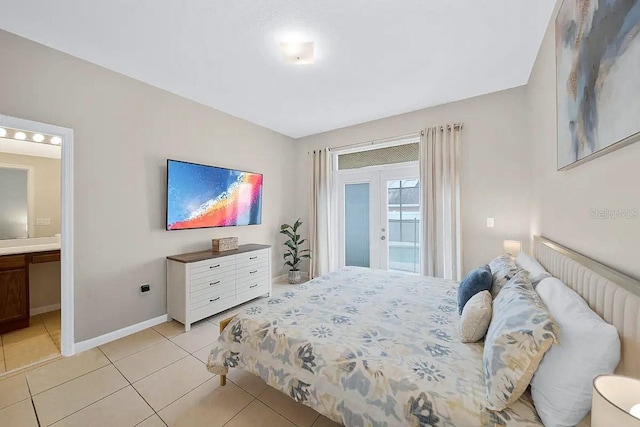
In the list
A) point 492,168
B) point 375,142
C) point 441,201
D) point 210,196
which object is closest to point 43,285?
point 210,196

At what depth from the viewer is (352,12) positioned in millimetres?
1834

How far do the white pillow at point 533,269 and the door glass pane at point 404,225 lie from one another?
1720 mm

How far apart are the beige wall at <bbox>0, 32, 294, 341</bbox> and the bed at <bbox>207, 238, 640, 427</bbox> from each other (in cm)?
157

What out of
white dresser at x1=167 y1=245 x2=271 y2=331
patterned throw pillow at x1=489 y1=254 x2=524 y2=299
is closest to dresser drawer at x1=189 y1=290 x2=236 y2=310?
white dresser at x1=167 y1=245 x2=271 y2=331

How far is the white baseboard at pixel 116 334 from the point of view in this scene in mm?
2326

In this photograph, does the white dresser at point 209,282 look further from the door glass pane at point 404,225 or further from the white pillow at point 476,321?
the white pillow at point 476,321

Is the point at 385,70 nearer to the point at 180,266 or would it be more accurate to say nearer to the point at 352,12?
the point at 352,12

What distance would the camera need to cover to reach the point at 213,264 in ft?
9.80

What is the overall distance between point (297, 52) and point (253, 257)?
8.41 ft

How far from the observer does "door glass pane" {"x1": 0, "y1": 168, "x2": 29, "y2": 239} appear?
10.1ft

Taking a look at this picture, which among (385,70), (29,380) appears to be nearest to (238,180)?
(385,70)

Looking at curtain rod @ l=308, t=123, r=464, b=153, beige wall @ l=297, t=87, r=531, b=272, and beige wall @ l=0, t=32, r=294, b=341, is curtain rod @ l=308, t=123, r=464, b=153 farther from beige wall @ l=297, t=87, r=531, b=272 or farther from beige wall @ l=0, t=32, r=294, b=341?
beige wall @ l=0, t=32, r=294, b=341

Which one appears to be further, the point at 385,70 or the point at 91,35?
Answer: the point at 385,70

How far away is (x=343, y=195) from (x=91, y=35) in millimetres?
3568
